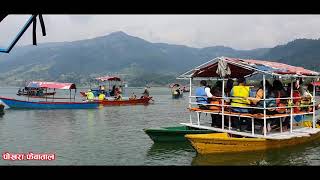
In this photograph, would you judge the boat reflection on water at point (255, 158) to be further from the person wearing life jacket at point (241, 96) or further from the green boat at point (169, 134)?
the green boat at point (169, 134)

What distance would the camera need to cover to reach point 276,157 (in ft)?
48.5

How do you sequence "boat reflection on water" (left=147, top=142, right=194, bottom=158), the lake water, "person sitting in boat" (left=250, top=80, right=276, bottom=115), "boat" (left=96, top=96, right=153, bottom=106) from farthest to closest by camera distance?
"boat" (left=96, top=96, right=153, bottom=106) < "boat reflection on water" (left=147, top=142, right=194, bottom=158) < the lake water < "person sitting in boat" (left=250, top=80, right=276, bottom=115)

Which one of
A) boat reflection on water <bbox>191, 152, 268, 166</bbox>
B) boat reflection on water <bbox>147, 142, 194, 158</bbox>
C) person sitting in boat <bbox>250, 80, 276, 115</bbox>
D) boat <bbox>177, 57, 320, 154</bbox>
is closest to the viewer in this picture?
person sitting in boat <bbox>250, 80, 276, 115</bbox>

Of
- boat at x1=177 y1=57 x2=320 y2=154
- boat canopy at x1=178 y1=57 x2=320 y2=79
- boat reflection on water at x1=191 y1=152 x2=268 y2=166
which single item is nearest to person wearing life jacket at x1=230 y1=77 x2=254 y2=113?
boat at x1=177 y1=57 x2=320 y2=154

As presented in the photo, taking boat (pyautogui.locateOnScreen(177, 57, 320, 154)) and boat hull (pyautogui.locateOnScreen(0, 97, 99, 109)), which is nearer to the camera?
boat (pyautogui.locateOnScreen(177, 57, 320, 154))

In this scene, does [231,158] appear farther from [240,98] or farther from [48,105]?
[48,105]

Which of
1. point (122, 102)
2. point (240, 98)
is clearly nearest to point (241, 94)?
point (240, 98)

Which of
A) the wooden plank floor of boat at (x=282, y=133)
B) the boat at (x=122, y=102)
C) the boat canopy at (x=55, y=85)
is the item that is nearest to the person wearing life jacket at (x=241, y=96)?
the wooden plank floor of boat at (x=282, y=133)

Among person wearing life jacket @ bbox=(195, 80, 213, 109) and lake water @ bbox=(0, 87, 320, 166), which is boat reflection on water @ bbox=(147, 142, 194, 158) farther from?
person wearing life jacket @ bbox=(195, 80, 213, 109)

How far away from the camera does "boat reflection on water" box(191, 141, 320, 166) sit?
1387cm

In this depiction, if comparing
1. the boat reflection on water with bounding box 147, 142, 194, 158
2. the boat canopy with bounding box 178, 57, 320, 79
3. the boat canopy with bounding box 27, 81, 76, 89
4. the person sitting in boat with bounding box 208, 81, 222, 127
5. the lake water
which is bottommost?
the lake water

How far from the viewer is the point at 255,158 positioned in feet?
47.3

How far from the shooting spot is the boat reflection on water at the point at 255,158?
1387 cm
